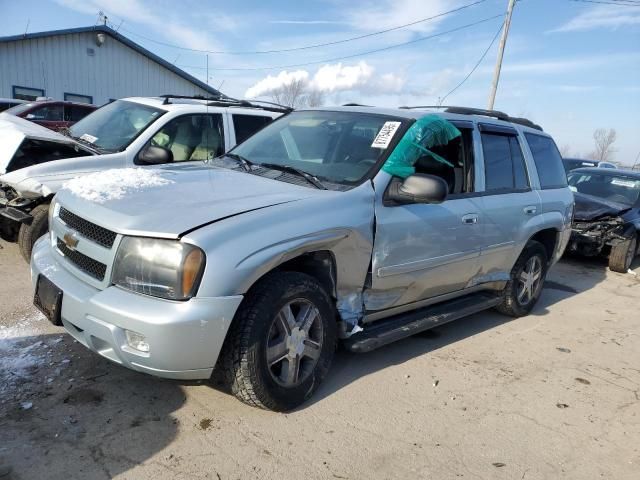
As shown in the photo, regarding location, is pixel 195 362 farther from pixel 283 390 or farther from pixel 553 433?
pixel 553 433

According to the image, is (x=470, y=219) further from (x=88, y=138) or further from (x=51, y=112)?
(x=51, y=112)

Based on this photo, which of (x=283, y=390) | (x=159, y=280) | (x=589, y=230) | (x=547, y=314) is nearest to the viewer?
(x=159, y=280)

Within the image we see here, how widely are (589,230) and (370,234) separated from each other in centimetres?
615

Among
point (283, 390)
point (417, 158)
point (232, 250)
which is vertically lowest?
point (283, 390)

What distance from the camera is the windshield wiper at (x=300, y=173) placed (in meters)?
3.36

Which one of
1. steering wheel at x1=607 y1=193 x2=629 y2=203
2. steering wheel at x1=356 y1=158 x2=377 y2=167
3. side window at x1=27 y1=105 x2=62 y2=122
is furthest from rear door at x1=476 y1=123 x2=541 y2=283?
side window at x1=27 y1=105 x2=62 y2=122

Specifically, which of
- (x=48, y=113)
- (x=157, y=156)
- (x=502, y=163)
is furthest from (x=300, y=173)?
(x=48, y=113)

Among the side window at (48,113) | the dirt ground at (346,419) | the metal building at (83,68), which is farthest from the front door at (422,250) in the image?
the metal building at (83,68)

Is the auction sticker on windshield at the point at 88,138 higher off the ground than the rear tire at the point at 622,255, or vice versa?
the auction sticker on windshield at the point at 88,138

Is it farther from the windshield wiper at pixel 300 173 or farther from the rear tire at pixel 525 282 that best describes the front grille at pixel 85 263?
the rear tire at pixel 525 282

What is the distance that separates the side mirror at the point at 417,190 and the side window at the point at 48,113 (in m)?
10.7

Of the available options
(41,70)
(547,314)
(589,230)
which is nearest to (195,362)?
(547,314)

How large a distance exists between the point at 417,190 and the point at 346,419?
148 cm

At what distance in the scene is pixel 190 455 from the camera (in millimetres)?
2641
